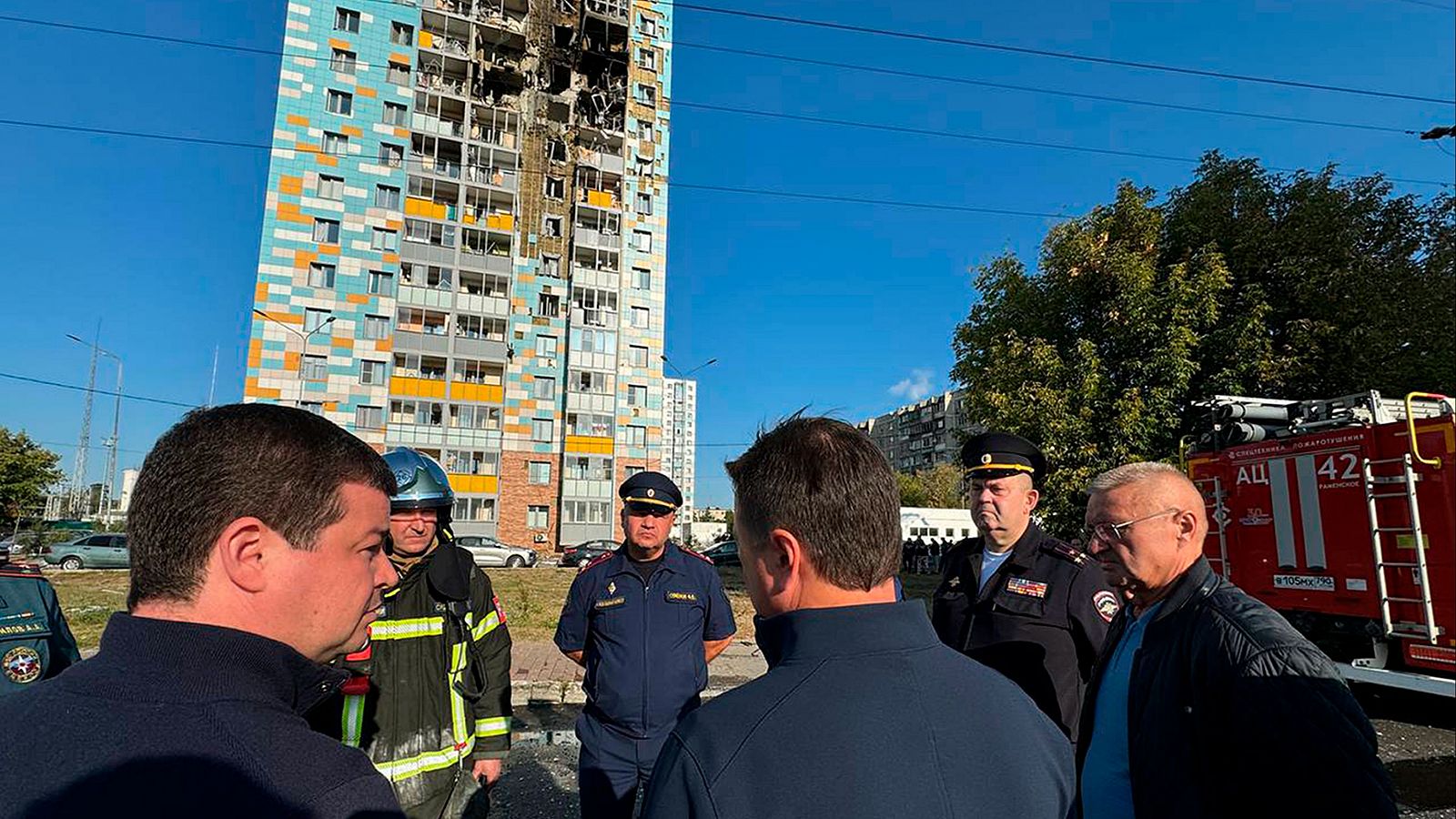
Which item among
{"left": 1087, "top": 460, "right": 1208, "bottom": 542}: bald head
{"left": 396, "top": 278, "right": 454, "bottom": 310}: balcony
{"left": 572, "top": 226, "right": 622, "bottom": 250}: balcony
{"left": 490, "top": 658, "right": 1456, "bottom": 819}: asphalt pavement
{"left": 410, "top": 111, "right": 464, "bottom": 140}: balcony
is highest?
{"left": 410, "top": 111, "right": 464, "bottom": 140}: balcony

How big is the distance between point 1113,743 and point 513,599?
52.9ft

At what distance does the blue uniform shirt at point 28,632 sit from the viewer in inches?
129

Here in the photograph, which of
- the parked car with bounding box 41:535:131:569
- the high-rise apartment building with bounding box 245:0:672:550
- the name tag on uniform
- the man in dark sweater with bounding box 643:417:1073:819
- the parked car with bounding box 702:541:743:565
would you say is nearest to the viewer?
the man in dark sweater with bounding box 643:417:1073:819

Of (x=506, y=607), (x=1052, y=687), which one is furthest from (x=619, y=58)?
(x=1052, y=687)

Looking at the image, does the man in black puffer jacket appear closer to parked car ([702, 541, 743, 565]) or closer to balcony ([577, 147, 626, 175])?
parked car ([702, 541, 743, 565])

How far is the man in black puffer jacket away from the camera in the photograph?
175 centimetres

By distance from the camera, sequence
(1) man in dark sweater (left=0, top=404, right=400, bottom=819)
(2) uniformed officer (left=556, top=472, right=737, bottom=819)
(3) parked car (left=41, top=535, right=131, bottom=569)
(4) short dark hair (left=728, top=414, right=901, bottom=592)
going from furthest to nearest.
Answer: (3) parked car (left=41, top=535, right=131, bottom=569), (2) uniformed officer (left=556, top=472, right=737, bottom=819), (4) short dark hair (left=728, top=414, right=901, bottom=592), (1) man in dark sweater (left=0, top=404, right=400, bottom=819)

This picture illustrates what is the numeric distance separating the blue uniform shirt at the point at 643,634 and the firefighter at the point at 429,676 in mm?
631

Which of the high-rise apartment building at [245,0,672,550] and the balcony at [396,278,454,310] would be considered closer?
the high-rise apartment building at [245,0,672,550]

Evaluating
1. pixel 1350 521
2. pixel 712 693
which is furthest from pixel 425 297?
pixel 1350 521

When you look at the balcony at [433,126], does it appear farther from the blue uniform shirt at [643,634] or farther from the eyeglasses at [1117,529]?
the eyeglasses at [1117,529]

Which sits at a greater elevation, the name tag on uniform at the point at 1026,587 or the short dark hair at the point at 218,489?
the short dark hair at the point at 218,489

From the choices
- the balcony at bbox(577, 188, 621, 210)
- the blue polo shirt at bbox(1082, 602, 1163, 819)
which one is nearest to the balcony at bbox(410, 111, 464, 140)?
the balcony at bbox(577, 188, 621, 210)

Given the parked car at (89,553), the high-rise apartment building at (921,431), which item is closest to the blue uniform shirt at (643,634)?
the parked car at (89,553)
